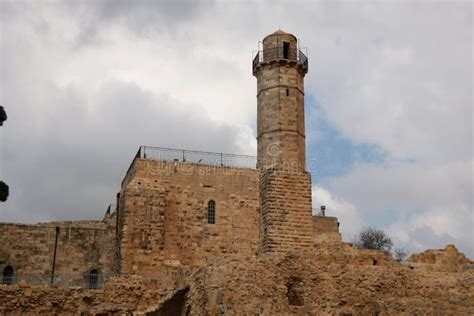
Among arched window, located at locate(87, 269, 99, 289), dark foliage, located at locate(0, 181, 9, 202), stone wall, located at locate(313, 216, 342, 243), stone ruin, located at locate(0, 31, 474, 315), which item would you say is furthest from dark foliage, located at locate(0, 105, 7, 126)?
stone wall, located at locate(313, 216, 342, 243)

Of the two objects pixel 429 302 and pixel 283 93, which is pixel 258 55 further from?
pixel 429 302

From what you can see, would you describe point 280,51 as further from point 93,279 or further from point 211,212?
point 93,279

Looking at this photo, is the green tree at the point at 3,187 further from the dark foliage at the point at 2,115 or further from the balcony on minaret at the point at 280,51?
the balcony on minaret at the point at 280,51

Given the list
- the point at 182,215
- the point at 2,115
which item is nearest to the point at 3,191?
the point at 2,115

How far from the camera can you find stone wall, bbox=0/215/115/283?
947 inches

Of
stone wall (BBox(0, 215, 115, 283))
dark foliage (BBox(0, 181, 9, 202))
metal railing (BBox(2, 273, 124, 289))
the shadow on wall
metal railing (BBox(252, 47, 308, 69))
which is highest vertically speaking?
metal railing (BBox(252, 47, 308, 69))

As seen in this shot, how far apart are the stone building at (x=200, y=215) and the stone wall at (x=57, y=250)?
4cm

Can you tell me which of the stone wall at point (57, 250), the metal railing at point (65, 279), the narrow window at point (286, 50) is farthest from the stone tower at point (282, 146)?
the stone wall at point (57, 250)

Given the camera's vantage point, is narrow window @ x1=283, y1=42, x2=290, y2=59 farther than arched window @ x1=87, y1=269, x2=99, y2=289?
Yes

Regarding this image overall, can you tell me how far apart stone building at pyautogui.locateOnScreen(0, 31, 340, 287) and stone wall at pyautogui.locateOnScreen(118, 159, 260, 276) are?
4cm

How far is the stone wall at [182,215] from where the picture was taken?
22.6 m

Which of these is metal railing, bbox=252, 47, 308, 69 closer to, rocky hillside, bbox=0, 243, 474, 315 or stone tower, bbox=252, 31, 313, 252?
stone tower, bbox=252, 31, 313, 252

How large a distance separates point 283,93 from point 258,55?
7.33 feet

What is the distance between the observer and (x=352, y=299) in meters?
12.6
